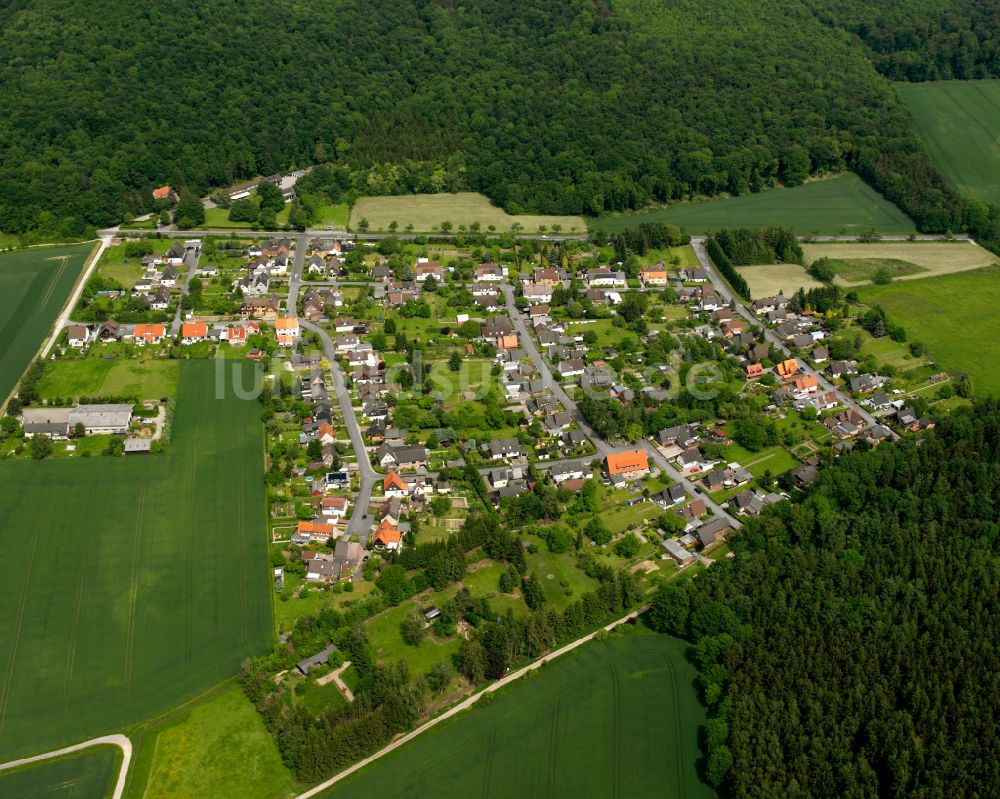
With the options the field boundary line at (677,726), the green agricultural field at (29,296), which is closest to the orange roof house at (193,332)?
the green agricultural field at (29,296)

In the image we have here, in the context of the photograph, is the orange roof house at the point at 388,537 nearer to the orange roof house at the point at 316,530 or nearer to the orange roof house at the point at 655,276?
the orange roof house at the point at 316,530

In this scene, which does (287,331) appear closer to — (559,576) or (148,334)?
(148,334)

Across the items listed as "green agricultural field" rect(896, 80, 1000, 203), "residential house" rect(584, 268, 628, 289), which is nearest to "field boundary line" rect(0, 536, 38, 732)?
"residential house" rect(584, 268, 628, 289)

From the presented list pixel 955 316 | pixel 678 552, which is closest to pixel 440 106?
pixel 955 316

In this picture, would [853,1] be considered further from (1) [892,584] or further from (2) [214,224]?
(1) [892,584]

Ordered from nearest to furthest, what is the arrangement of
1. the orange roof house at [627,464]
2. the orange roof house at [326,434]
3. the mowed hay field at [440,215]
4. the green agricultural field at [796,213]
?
the orange roof house at [627,464]
the orange roof house at [326,434]
the mowed hay field at [440,215]
the green agricultural field at [796,213]
